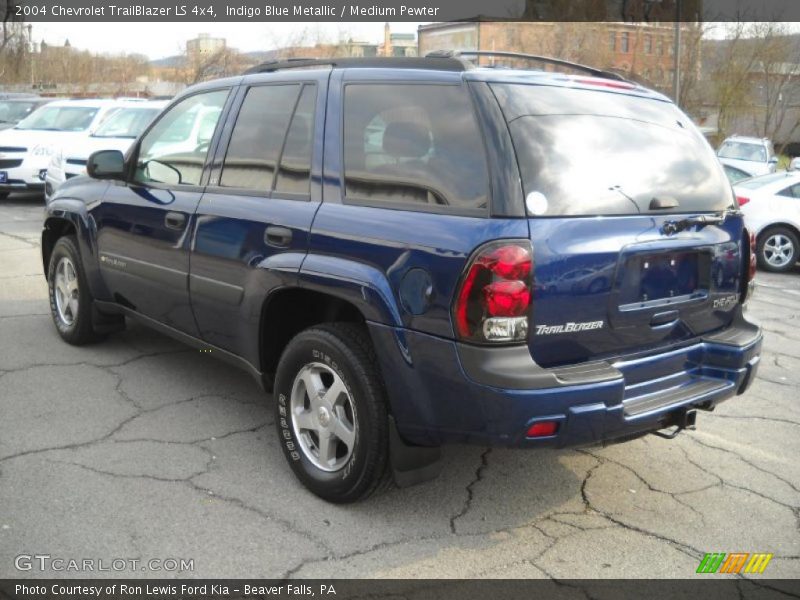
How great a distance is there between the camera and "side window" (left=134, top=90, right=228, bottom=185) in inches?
183

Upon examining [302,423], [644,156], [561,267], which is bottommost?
[302,423]

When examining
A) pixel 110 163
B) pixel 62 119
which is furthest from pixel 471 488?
pixel 62 119

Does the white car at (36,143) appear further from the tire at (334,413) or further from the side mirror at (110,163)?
the tire at (334,413)

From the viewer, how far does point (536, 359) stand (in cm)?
313

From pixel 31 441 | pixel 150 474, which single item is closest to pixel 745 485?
pixel 150 474

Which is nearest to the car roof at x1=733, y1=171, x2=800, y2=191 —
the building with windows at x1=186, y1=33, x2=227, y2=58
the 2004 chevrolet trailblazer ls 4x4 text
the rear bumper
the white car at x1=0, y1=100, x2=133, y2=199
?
the 2004 chevrolet trailblazer ls 4x4 text

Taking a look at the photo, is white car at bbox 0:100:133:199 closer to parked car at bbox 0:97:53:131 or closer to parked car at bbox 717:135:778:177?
parked car at bbox 0:97:53:131

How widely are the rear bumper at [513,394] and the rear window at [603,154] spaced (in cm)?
61

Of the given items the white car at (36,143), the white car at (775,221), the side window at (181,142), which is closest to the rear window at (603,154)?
the side window at (181,142)

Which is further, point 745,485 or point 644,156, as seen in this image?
point 745,485

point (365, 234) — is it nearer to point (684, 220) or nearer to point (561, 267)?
point (561, 267)

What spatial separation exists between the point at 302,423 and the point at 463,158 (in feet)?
4.68

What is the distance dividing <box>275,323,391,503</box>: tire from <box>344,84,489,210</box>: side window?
0.64 metres

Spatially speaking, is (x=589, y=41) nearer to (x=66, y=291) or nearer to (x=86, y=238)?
(x=66, y=291)
